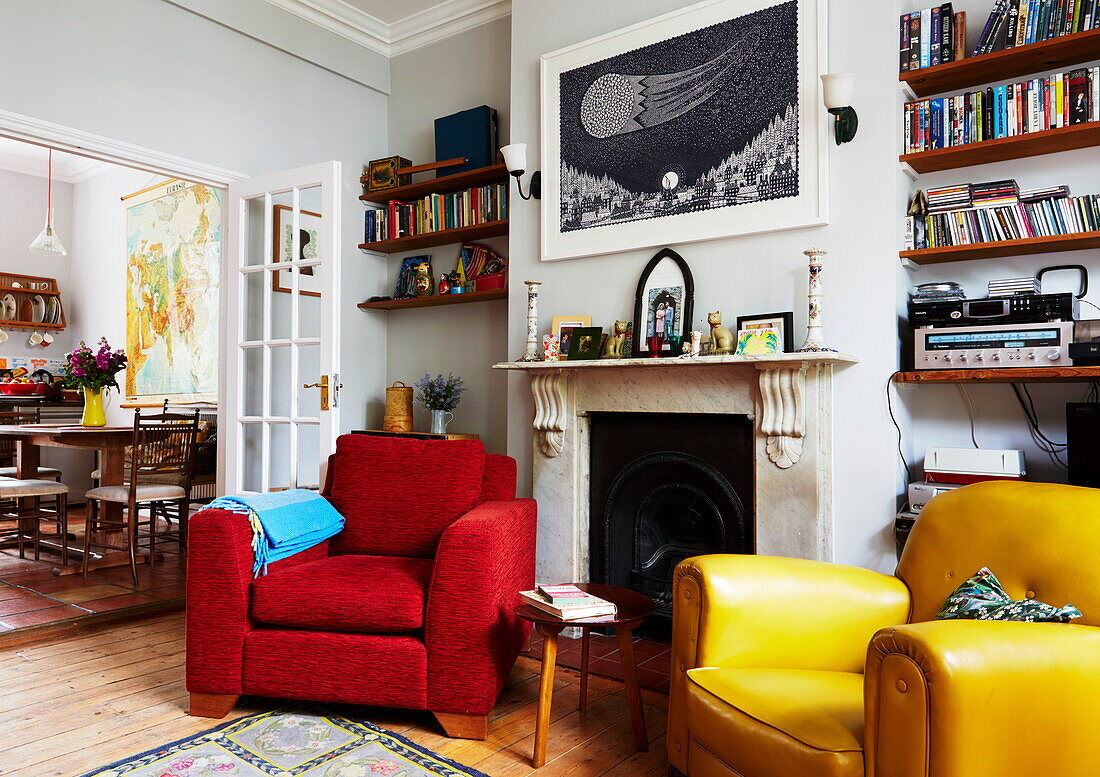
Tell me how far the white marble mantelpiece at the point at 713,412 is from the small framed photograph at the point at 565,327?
0.09m

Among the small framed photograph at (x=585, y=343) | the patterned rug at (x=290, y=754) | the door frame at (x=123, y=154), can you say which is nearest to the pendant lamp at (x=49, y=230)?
the door frame at (x=123, y=154)

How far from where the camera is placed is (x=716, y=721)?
1.65 m

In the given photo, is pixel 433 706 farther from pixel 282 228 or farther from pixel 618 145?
pixel 282 228

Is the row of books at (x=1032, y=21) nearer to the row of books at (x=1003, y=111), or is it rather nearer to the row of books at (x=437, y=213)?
the row of books at (x=1003, y=111)

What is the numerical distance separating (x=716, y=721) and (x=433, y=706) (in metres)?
1.01

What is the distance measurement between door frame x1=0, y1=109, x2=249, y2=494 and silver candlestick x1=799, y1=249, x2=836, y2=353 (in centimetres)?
299

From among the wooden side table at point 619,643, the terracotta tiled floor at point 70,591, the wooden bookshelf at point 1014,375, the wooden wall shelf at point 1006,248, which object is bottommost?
the terracotta tiled floor at point 70,591

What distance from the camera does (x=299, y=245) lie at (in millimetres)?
3928

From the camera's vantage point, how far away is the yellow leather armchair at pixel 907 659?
51.0 inches

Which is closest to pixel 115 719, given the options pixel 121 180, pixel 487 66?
pixel 487 66

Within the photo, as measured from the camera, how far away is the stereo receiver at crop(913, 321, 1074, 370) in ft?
7.76

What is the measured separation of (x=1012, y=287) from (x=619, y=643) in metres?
1.76

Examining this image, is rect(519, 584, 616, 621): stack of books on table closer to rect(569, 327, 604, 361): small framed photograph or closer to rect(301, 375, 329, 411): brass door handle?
rect(569, 327, 604, 361): small framed photograph

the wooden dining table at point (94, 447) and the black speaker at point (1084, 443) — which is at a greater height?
the black speaker at point (1084, 443)
